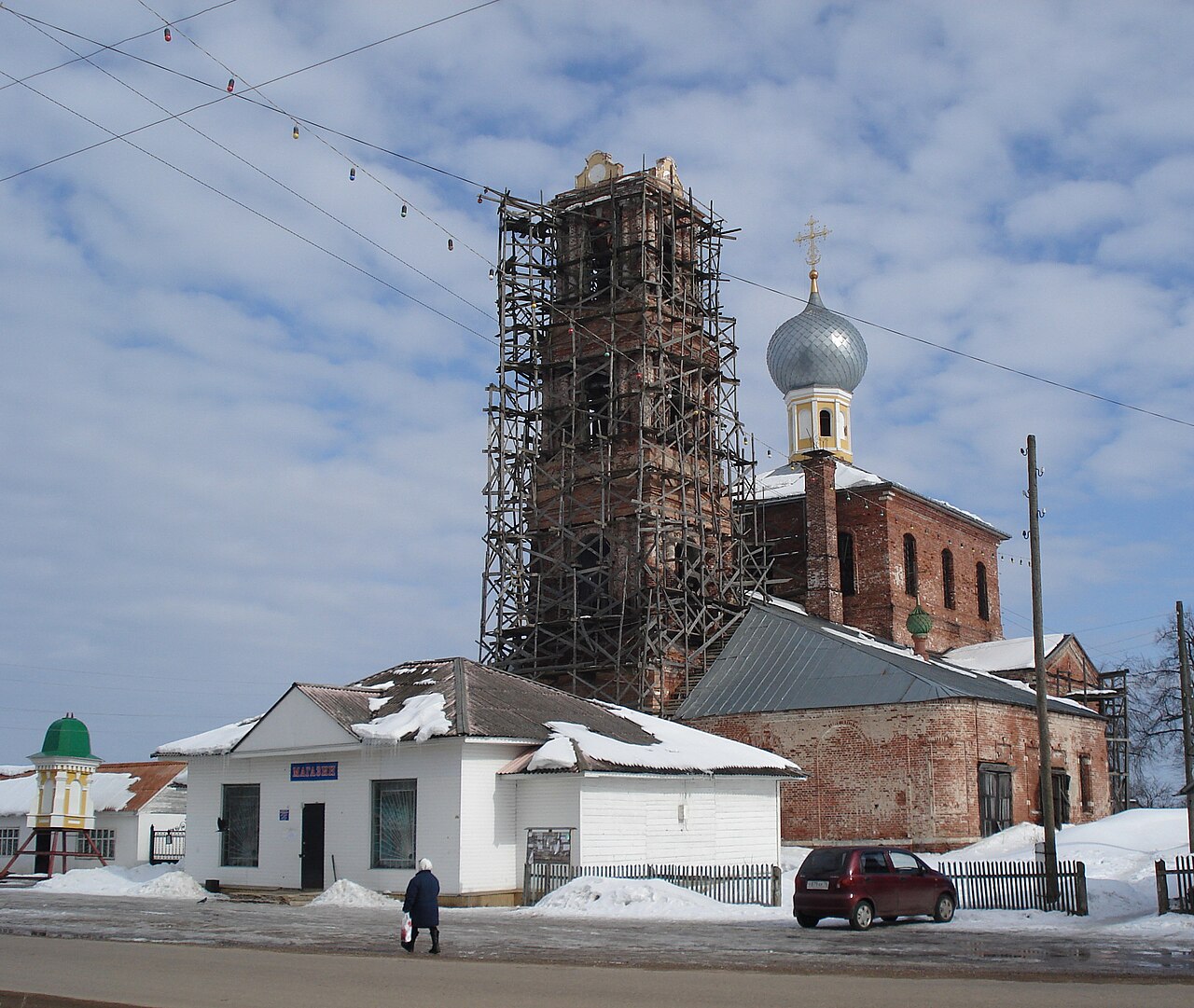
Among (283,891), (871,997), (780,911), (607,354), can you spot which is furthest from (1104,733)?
(871,997)

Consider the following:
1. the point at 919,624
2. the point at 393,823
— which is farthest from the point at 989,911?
the point at 919,624

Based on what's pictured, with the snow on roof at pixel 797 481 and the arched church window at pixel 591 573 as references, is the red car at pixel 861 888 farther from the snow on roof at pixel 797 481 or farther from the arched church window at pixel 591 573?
the snow on roof at pixel 797 481

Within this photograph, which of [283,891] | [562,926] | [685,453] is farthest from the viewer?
[685,453]

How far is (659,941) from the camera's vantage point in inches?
668

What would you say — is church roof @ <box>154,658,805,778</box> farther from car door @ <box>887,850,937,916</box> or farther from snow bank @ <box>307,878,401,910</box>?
car door @ <box>887,850,937,916</box>

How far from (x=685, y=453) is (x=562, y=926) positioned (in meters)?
25.0

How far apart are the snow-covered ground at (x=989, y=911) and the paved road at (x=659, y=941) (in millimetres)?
805

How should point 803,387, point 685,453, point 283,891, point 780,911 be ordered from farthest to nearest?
point 803,387
point 685,453
point 283,891
point 780,911

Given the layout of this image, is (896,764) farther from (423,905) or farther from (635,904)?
(423,905)

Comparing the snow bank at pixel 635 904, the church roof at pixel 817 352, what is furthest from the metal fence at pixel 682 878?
the church roof at pixel 817 352

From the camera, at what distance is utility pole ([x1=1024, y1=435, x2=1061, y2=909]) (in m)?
21.3

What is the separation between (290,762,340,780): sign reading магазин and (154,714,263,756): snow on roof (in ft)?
5.66

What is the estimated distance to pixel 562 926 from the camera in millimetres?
19422

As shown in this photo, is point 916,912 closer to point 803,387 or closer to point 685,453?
point 685,453
